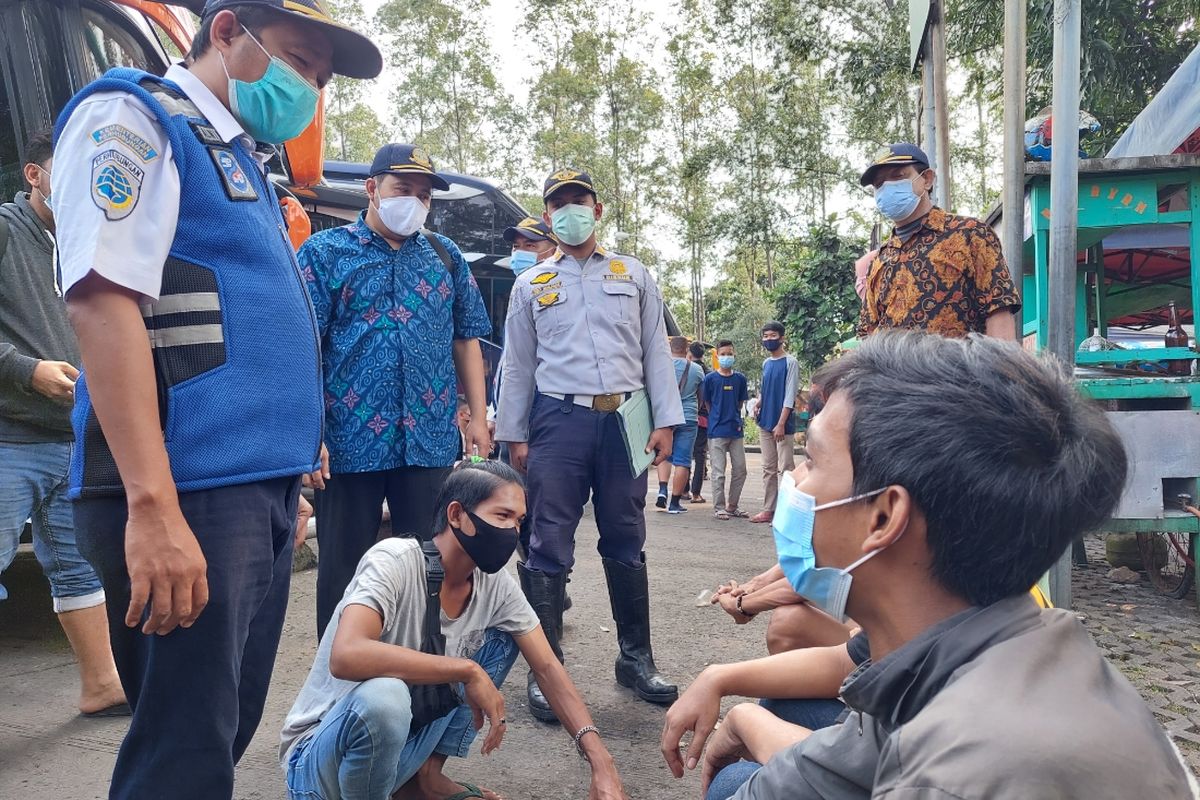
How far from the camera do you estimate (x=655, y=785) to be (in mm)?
2629

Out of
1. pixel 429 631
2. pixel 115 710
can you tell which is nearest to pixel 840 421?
pixel 429 631

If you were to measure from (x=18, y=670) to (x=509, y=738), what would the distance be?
6.76 ft

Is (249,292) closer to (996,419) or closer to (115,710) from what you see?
(996,419)

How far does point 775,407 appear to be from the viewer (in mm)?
8109

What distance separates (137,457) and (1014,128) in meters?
3.70

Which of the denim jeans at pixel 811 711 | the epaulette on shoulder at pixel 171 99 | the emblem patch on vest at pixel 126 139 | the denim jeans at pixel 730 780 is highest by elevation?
the epaulette on shoulder at pixel 171 99

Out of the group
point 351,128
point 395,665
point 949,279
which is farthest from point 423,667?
point 351,128

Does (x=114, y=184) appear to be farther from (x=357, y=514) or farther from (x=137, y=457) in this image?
(x=357, y=514)

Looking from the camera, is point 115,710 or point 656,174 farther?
point 656,174

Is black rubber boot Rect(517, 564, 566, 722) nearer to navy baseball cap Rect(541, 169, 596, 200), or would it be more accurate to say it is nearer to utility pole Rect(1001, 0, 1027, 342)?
navy baseball cap Rect(541, 169, 596, 200)

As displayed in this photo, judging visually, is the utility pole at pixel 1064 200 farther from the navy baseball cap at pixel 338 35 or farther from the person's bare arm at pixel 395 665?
the navy baseball cap at pixel 338 35

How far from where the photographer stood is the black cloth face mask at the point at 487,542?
2.39 metres

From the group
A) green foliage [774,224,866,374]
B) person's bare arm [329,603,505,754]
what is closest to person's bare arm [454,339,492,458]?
person's bare arm [329,603,505,754]

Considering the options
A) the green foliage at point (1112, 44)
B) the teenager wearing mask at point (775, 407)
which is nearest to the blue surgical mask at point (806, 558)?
the teenager wearing mask at point (775, 407)
